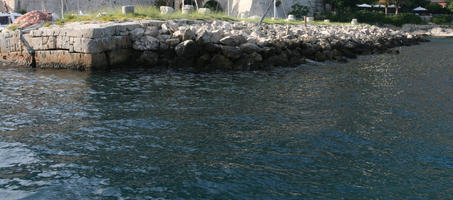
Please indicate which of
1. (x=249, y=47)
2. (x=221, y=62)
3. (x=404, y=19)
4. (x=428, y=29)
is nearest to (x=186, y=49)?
(x=221, y=62)

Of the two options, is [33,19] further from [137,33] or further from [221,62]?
[221,62]

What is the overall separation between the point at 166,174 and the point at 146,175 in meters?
0.28

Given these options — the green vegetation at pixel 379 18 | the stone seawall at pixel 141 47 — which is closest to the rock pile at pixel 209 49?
the stone seawall at pixel 141 47

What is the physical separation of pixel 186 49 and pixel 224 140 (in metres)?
9.79

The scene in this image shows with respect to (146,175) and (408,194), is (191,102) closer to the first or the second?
(146,175)

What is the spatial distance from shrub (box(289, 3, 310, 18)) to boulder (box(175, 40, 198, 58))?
116ft

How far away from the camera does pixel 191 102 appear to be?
35.5 ft

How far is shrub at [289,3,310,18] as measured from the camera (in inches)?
1977

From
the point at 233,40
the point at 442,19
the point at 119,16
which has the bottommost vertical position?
the point at 233,40

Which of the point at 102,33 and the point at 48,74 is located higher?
the point at 102,33

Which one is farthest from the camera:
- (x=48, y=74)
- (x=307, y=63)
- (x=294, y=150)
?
(x=307, y=63)

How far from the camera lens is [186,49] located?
1683cm

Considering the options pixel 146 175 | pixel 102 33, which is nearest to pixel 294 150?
pixel 146 175

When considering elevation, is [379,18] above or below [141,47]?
above
